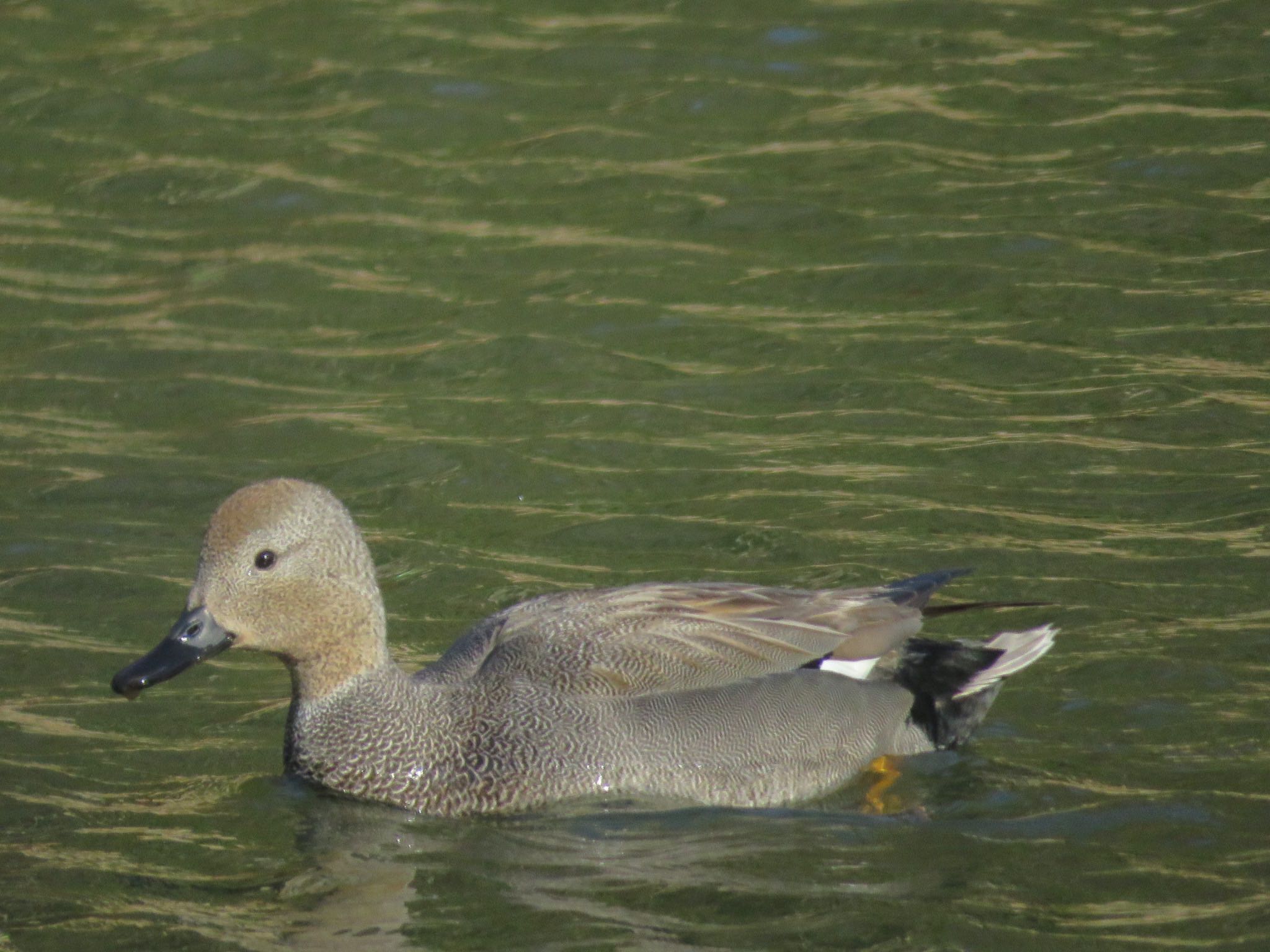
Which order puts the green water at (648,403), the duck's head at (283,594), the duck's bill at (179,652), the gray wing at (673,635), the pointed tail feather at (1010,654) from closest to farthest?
the green water at (648,403)
the duck's bill at (179,652)
the duck's head at (283,594)
the gray wing at (673,635)
the pointed tail feather at (1010,654)

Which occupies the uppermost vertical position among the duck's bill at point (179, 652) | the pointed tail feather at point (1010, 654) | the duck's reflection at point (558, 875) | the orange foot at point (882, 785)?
the duck's bill at point (179, 652)

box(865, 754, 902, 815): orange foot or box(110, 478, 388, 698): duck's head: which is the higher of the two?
box(110, 478, 388, 698): duck's head

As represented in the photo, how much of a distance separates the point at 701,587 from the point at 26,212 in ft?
18.9

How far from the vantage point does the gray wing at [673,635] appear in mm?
5926

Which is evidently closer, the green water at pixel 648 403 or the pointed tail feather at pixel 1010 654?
the green water at pixel 648 403

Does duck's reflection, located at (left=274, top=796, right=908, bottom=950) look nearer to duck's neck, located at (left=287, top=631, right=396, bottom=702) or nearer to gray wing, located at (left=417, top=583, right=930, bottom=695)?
duck's neck, located at (left=287, top=631, right=396, bottom=702)

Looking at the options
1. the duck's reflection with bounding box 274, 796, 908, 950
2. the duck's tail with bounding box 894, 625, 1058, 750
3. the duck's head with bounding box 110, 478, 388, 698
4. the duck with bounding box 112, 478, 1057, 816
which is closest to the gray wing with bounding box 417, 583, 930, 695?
the duck with bounding box 112, 478, 1057, 816

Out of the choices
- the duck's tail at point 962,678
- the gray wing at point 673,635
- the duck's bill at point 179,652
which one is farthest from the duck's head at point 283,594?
the duck's tail at point 962,678

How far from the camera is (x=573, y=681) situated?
19.3ft

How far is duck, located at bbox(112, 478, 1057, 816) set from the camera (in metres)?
5.73

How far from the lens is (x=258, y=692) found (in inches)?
260

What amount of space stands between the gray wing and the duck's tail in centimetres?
15

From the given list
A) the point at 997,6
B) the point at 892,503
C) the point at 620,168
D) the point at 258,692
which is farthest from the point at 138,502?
the point at 997,6

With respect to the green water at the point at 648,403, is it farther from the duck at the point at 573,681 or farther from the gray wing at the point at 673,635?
the gray wing at the point at 673,635
